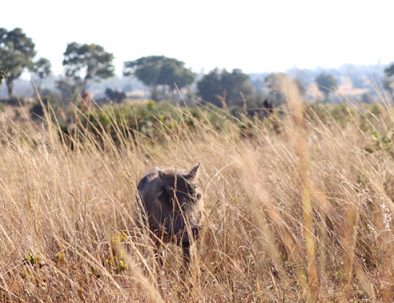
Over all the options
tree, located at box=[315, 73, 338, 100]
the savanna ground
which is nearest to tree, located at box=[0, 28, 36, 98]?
the savanna ground

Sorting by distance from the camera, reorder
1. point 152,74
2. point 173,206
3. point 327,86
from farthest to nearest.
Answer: point 152,74 → point 327,86 → point 173,206

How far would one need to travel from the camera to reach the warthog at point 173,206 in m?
4.06

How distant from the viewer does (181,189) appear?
438cm

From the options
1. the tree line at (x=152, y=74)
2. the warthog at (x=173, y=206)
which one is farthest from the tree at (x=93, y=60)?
the warthog at (x=173, y=206)

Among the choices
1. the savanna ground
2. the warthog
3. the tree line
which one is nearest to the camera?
the savanna ground

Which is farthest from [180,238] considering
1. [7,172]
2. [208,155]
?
[208,155]

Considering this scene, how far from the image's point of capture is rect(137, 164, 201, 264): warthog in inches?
160

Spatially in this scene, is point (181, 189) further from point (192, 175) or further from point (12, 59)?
point (12, 59)

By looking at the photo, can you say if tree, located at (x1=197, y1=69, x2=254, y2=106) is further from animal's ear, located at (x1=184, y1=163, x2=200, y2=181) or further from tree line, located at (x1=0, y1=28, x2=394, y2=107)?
animal's ear, located at (x1=184, y1=163, x2=200, y2=181)

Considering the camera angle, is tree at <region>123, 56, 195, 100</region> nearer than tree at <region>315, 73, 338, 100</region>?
No

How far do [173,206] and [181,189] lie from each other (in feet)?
1.32

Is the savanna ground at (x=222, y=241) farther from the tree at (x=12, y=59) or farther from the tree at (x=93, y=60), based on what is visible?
the tree at (x=93, y=60)

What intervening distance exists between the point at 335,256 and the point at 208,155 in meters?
2.40

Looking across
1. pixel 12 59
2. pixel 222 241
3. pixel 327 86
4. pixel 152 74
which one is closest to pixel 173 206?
pixel 222 241
